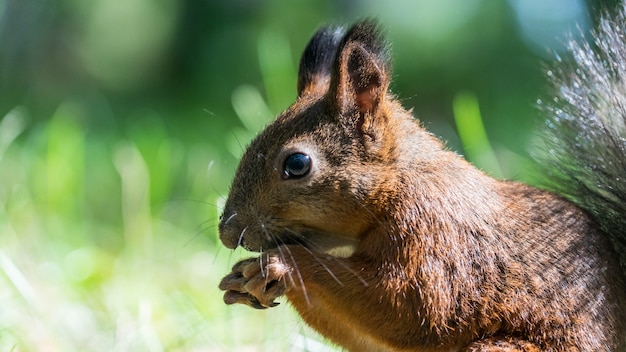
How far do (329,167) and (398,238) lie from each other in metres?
0.18

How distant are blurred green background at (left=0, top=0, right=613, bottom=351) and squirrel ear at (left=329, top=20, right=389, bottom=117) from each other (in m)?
0.11

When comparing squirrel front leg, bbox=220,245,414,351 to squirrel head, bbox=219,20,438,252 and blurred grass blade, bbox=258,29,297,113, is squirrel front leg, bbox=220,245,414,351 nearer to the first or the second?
squirrel head, bbox=219,20,438,252

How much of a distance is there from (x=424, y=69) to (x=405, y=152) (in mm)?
6762

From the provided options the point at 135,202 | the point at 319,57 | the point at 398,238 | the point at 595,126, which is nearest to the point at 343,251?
the point at 398,238

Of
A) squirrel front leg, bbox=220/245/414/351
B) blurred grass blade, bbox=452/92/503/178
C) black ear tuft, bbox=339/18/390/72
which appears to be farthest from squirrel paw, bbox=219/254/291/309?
blurred grass blade, bbox=452/92/503/178

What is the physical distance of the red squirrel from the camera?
142 centimetres

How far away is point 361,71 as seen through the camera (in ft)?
4.83

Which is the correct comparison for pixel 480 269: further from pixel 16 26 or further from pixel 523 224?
pixel 16 26

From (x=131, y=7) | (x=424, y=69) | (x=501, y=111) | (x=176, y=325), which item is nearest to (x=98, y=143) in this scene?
(x=176, y=325)

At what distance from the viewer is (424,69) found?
814cm

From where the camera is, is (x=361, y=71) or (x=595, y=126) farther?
(x=595, y=126)

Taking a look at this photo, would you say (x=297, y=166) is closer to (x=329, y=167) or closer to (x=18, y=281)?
(x=329, y=167)

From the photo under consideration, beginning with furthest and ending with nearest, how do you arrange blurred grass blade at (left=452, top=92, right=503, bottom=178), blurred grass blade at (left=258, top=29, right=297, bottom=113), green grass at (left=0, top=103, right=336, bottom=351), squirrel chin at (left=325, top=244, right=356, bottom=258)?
1. blurred grass blade at (left=258, top=29, right=297, bottom=113)
2. blurred grass blade at (left=452, top=92, right=503, bottom=178)
3. green grass at (left=0, top=103, right=336, bottom=351)
4. squirrel chin at (left=325, top=244, right=356, bottom=258)

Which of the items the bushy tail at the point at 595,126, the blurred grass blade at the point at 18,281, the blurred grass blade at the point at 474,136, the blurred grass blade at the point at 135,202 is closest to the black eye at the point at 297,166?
the bushy tail at the point at 595,126
